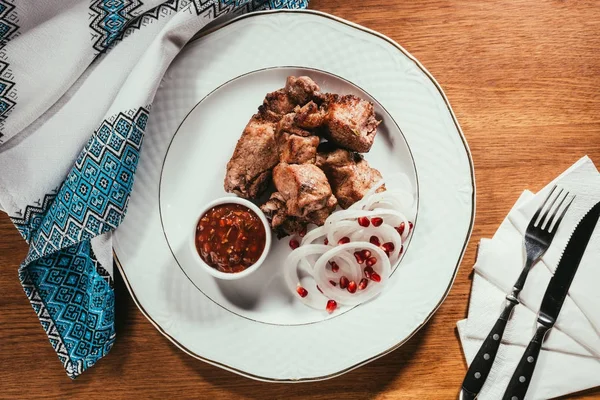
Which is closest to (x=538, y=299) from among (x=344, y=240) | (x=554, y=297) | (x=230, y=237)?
(x=554, y=297)

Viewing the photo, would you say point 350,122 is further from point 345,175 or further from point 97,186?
point 97,186

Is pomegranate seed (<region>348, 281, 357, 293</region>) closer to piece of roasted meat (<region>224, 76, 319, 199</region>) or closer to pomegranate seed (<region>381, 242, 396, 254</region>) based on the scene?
pomegranate seed (<region>381, 242, 396, 254</region>)

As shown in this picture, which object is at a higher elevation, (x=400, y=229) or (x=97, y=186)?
(x=97, y=186)

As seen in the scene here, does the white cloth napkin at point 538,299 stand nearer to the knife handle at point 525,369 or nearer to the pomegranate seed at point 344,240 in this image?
the knife handle at point 525,369

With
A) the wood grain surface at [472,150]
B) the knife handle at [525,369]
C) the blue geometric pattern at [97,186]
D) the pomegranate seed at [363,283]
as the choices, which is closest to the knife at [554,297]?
the knife handle at [525,369]

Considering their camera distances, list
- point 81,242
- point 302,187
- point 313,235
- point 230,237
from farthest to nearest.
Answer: point 81,242
point 313,235
point 230,237
point 302,187

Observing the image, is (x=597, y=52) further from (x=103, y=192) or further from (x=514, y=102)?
(x=103, y=192)
